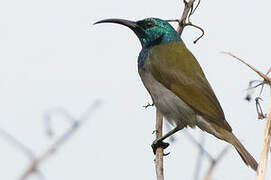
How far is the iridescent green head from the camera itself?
619 centimetres

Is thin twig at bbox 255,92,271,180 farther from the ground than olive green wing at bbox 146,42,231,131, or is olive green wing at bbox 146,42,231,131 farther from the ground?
thin twig at bbox 255,92,271,180

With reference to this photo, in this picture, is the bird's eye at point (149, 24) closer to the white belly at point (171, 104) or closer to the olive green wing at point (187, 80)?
the olive green wing at point (187, 80)

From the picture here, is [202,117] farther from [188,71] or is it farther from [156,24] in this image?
[156,24]

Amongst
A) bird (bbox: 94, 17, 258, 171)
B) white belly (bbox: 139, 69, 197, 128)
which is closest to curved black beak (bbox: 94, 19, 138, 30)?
bird (bbox: 94, 17, 258, 171)

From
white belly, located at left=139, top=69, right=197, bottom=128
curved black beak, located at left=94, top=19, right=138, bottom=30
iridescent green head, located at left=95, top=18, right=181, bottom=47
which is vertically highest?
curved black beak, located at left=94, top=19, right=138, bottom=30

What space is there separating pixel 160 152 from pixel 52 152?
296 centimetres

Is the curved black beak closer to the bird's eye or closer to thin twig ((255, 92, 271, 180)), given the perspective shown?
the bird's eye

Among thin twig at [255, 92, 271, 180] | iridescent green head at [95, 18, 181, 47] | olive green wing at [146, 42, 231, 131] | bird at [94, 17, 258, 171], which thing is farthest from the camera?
iridescent green head at [95, 18, 181, 47]

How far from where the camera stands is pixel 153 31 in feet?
20.4

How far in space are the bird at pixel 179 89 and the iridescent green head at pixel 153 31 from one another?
0.09ft

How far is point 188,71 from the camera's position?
5836 millimetres

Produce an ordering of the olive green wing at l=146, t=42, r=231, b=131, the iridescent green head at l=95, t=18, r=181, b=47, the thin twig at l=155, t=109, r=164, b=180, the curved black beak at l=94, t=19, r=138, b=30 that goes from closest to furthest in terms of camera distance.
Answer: the thin twig at l=155, t=109, r=164, b=180 → the olive green wing at l=146, t=42, r=231, b=131 → the curved black beak at l=94, t=19, r=138, b=30 → the iridescent green head at l=95, t=18, r=181, b=47

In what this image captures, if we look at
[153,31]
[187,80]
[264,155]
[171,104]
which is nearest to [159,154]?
[171,104]

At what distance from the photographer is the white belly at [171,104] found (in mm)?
5590
